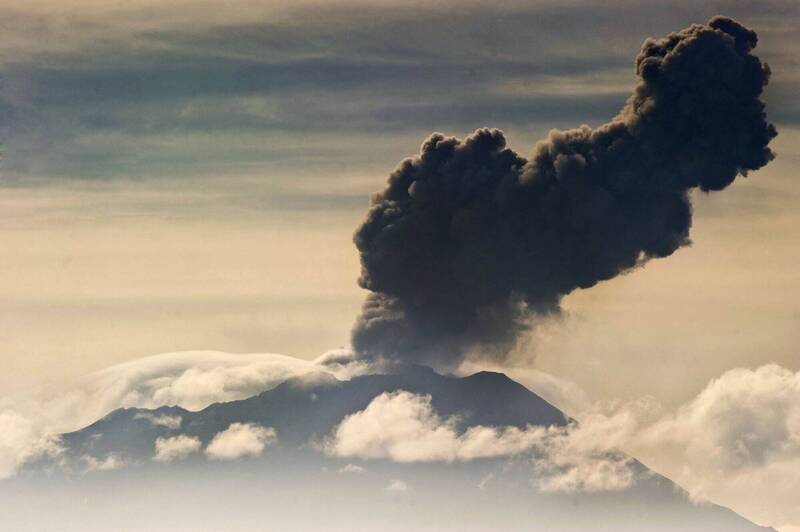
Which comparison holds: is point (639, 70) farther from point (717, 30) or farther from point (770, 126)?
point (770, 126)

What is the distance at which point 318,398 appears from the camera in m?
182

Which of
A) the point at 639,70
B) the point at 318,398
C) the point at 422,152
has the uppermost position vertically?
the point at 639,70

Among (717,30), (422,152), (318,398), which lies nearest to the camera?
(717,30)

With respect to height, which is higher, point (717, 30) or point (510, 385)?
point (717, 30)

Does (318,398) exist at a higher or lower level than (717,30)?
lower

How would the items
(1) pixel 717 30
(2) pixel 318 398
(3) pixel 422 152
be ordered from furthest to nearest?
(2) pixel 318 398 → (3) pixel 422 152 → (1) pixel 717 30

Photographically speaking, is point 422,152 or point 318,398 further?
point 318,398

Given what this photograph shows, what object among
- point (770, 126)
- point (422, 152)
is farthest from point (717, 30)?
point (422, 152)

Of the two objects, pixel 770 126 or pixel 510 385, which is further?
pixel 510 385

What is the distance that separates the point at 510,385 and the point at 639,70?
120925mm

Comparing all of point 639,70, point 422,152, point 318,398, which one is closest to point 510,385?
point 318,398

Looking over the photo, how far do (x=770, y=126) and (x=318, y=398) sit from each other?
157 m

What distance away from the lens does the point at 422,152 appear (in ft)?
364

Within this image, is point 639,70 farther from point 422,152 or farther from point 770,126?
point 422,152
